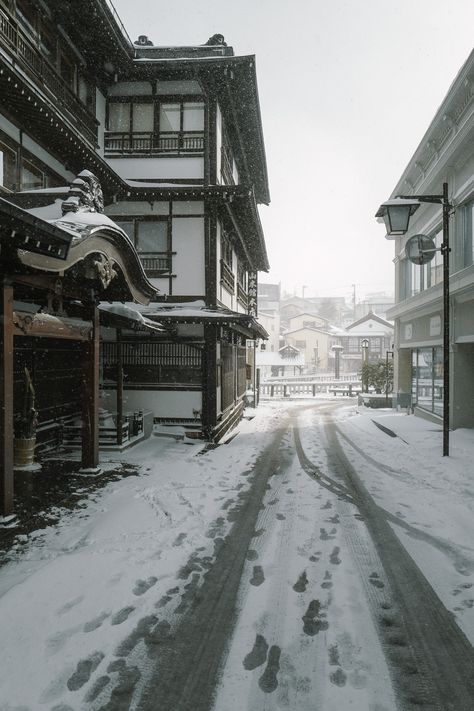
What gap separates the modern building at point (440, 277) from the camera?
38.4 ft

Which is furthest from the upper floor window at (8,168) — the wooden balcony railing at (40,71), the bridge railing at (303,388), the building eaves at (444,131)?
the bridge railing at (303,388)

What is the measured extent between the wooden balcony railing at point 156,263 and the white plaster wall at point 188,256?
225 millimetres

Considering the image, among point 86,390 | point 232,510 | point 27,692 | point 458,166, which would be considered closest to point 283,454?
point 232,510

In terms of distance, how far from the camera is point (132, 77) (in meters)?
13.1

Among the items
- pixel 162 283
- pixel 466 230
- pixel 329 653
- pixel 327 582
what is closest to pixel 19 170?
pixel 162 283

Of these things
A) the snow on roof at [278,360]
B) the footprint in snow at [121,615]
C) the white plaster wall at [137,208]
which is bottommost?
the footprint in snow at [121,615]

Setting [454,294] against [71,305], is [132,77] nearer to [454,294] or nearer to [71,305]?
[71,305]

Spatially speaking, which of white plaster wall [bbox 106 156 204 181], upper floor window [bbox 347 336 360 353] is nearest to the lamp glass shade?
white plaster wall [bbox 106 156 204 181]

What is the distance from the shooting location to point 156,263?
13.2m

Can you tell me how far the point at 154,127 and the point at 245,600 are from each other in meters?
13.5

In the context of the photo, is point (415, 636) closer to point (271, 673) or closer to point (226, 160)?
point (271, 673)

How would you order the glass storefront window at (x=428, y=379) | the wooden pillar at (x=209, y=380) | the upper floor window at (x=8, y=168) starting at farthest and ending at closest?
the glass storefront window at (x=428, y=379), the wooden pillar at (x=209, y=380), the upper floor window at (x=8, y=168)

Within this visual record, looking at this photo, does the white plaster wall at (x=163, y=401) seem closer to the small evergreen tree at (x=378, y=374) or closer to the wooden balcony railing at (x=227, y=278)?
the wooden balcony railing at (x=227, y=278)

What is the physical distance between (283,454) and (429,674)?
312 inches
